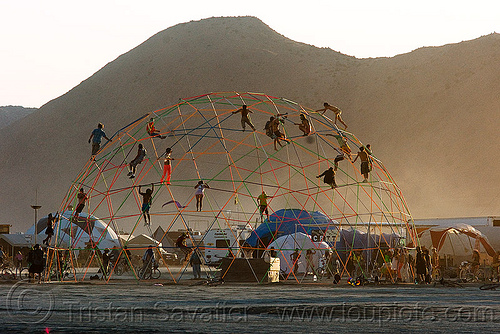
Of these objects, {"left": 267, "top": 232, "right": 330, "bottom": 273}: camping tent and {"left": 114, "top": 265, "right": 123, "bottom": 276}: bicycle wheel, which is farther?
{"left": 114, "top": 265, "right": 123, "bottom": 276}: bicycle wheel

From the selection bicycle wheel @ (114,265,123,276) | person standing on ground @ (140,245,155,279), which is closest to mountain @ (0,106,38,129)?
bicycle wheel @ (114,265,123,276)

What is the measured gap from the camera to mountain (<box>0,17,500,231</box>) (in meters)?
84.5

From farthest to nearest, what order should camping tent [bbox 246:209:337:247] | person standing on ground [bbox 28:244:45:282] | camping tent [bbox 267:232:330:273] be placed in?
1. camping tent [bbox 246:209:337:247]
2. camping tent [bbox 267:232:330:273]
3. person standing on ground [bbox 28:244:45:282]

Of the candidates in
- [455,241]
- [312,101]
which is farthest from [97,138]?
[312,101]

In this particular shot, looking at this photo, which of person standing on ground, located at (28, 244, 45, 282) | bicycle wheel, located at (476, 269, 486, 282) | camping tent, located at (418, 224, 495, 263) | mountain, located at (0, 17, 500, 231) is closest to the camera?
person standing on ground, located at (28, 244, 45, 282)

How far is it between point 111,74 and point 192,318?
114m

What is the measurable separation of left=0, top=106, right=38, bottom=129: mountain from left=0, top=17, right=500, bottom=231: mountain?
2343cm

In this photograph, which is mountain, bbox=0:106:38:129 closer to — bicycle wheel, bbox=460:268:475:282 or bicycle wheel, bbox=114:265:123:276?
bicycle wheel, bbox=114:265:123:276

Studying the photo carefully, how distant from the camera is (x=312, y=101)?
3890 inches

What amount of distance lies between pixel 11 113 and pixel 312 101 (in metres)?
69.7

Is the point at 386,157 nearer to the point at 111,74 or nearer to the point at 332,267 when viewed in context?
the point at 111,74

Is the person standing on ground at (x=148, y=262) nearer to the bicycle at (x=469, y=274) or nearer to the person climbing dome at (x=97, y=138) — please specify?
the person climbing dome at (x=97, y=138)

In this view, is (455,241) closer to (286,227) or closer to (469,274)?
(469,274)

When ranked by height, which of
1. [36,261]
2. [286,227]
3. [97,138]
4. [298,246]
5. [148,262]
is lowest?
[148,262]
